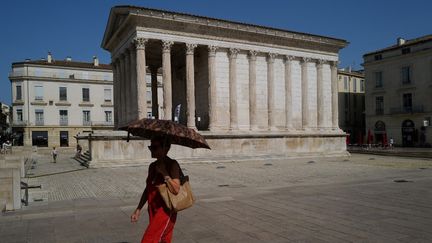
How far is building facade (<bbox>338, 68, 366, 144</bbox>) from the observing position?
200 feet

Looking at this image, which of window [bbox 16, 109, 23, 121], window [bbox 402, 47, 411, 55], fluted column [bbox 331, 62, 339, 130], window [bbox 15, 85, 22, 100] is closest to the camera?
fluted column [bbox 331, 62, 339, 130]

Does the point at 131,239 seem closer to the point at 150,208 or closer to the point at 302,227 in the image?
the point at 150,208

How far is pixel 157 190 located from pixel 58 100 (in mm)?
58348

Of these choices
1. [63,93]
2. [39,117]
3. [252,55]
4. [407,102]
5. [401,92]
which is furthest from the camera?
[63,93]

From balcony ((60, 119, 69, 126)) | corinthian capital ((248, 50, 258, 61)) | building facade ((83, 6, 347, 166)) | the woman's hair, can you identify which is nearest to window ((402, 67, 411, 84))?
building facade ((83, 6, 347, 166))

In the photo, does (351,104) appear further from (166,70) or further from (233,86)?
(166,70)

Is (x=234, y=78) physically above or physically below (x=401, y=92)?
below

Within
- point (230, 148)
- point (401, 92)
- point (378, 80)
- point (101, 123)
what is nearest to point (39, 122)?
point (101, 123)

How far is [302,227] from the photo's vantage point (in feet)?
25.8

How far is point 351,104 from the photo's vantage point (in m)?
62.6

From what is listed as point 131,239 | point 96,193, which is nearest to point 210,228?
point 131,239

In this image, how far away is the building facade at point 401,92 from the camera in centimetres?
4828

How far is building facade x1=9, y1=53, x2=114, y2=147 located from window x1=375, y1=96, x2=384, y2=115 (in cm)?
4004

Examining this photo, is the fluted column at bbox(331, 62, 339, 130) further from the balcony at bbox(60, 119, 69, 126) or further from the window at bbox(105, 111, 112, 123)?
the balcony at bbox(60, 119, 69, 126)
